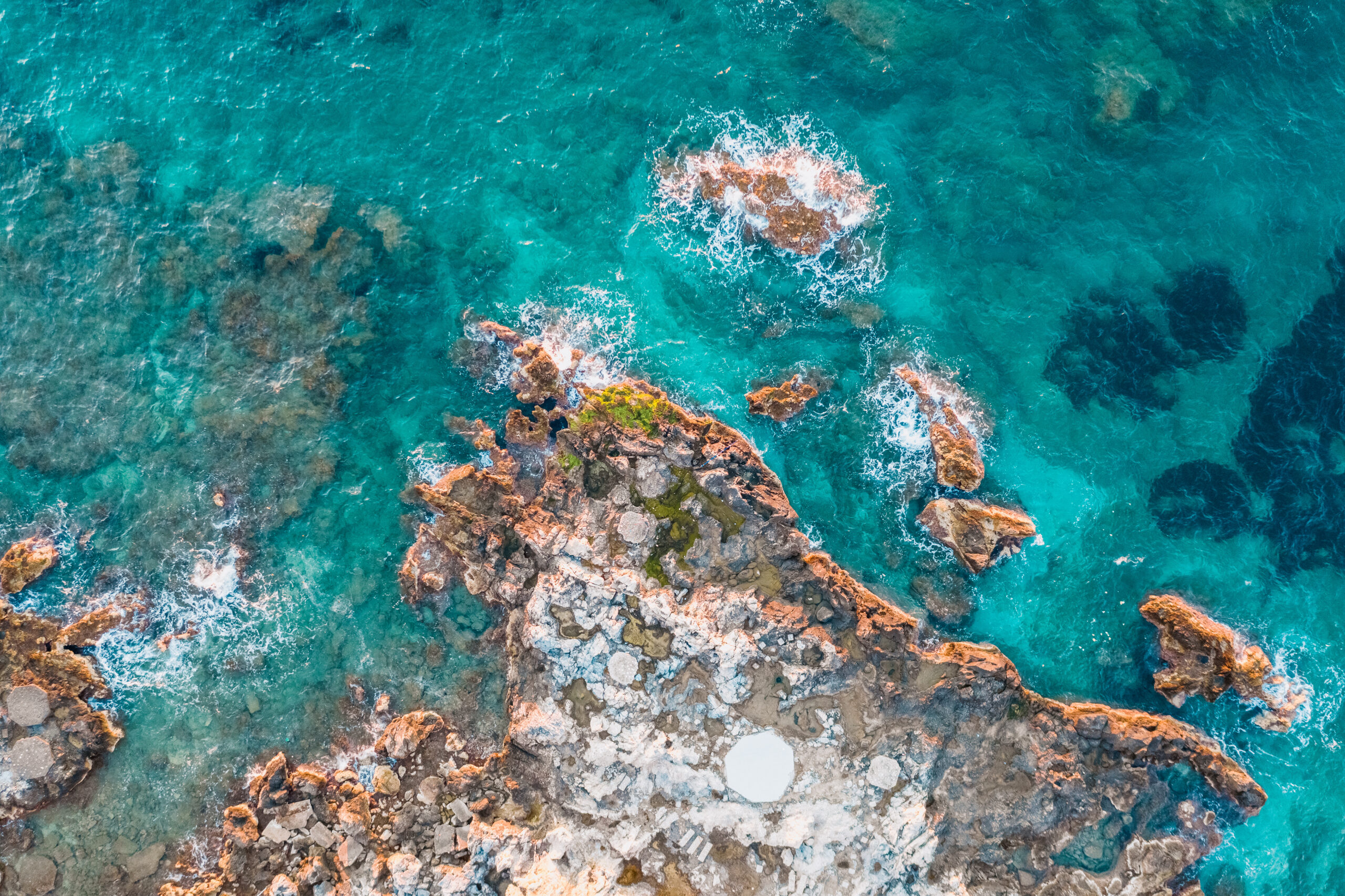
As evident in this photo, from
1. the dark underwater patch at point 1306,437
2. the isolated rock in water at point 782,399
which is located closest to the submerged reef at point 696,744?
the isolated rock in water at point 782,399

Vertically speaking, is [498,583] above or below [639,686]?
above

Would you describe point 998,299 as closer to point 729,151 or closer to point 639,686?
point 729,151

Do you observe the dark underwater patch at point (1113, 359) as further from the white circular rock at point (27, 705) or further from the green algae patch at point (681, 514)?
the white circular rock at point (27, 705)

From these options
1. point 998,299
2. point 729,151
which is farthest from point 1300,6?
point 729,151

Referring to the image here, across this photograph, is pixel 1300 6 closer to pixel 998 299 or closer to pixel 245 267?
pixel 998 299

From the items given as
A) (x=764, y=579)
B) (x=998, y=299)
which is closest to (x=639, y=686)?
(x=764, y=579)

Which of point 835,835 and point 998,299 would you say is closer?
point 835,835

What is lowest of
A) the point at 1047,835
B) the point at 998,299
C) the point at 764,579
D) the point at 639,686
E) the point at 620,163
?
the point at 1047,835
